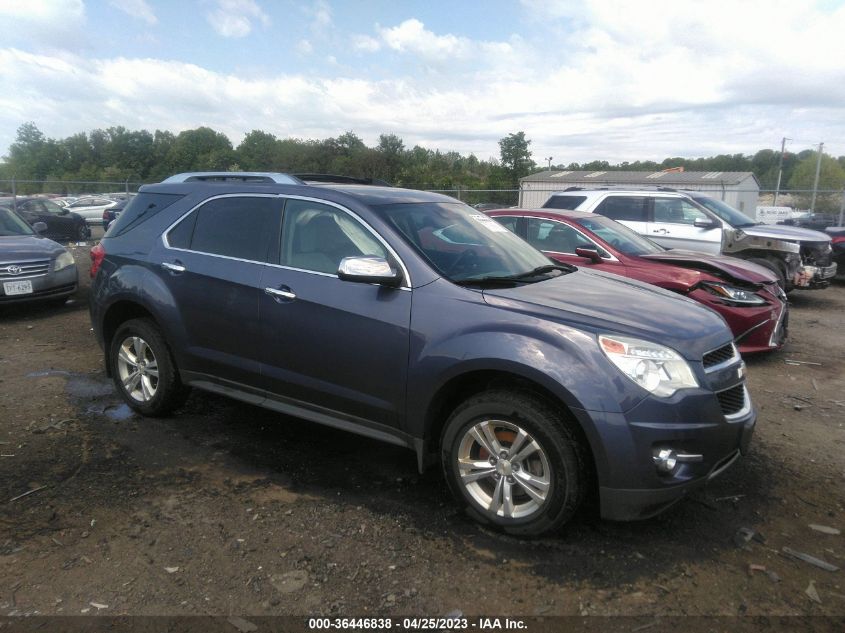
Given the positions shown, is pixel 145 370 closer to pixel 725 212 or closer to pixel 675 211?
pixel 675 211

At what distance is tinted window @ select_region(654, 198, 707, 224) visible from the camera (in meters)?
10.5

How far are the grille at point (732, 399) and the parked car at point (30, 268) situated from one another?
27.6 ft

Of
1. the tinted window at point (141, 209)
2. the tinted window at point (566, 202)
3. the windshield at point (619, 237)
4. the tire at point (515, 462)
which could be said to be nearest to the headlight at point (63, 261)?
the tinted window at point (141, 209)

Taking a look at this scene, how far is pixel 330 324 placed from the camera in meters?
3.63

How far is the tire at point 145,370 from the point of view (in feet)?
15.1

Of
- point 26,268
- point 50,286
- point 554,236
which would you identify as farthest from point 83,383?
point 554,236

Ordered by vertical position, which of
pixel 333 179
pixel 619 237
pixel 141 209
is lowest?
pixel 619 237

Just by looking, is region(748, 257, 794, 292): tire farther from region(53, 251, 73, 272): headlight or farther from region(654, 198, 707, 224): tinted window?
region(53, 251, 73, 272): headlight

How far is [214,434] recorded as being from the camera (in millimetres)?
4570

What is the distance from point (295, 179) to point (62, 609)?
2829 millimetres

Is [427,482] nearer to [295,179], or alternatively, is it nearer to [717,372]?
[717,372]

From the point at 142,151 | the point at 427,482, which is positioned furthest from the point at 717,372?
the point at 142,151

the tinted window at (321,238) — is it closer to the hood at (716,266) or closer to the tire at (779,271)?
the hood at (716,266)

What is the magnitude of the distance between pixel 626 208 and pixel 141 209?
26.4ft
